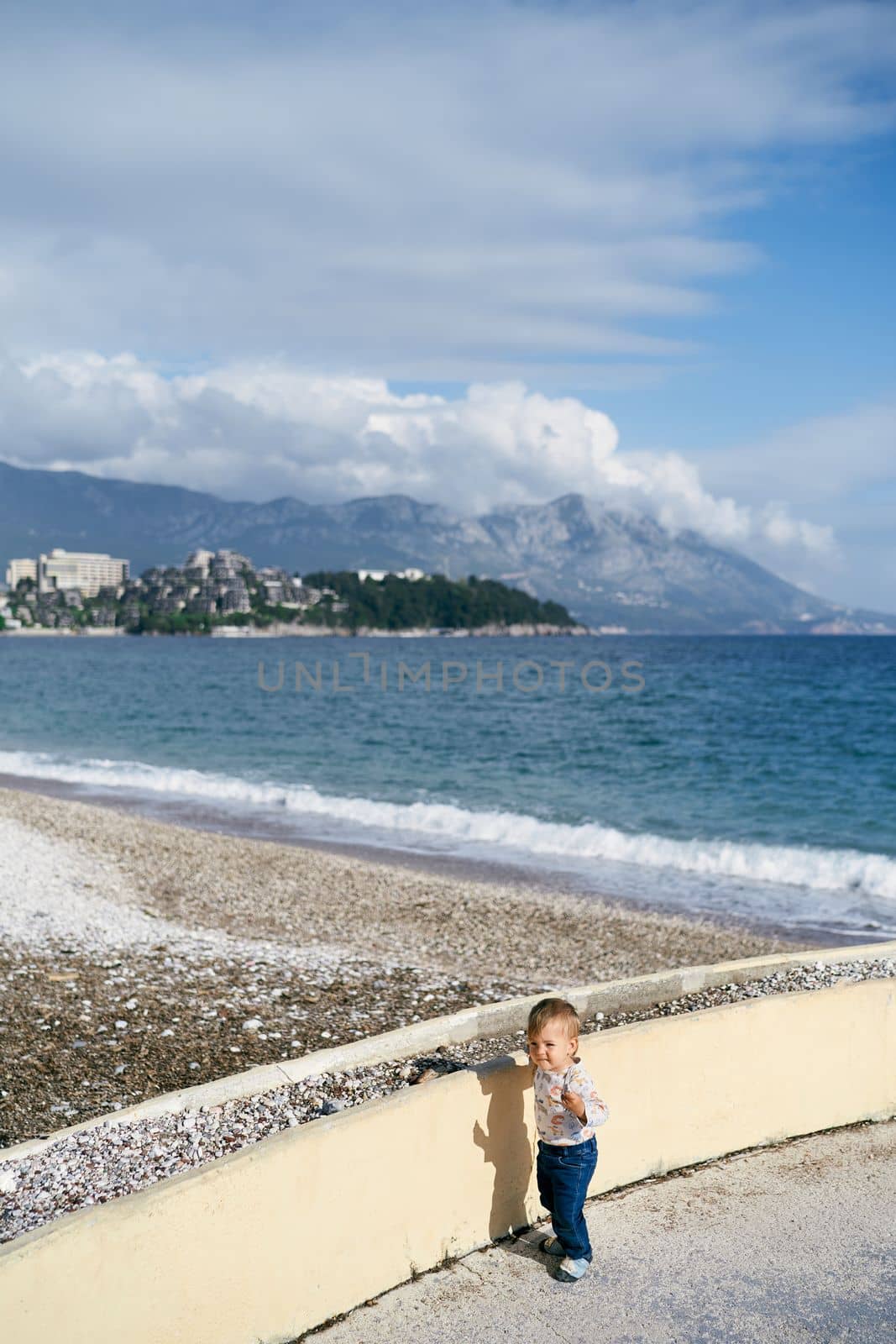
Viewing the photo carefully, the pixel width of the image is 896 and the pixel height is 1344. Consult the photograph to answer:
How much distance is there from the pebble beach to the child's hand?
152 centimetres

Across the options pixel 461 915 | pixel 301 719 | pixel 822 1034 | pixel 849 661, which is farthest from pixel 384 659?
pixel 822 1034

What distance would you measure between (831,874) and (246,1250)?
15197 millimetres

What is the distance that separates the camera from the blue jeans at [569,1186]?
4.40 metres

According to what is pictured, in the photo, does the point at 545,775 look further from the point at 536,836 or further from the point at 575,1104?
the point at 575,1104

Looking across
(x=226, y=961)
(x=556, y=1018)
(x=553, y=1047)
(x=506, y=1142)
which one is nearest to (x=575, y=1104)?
(x=553, y=1047)

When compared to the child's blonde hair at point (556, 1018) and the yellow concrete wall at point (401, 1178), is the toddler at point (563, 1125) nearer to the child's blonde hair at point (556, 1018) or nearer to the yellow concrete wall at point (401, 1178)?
the child's blonde hair at point (556, 1018)

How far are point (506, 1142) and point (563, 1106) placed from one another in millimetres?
337

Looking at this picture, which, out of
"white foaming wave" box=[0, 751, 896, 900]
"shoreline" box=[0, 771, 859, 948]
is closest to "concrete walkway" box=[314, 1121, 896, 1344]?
"shoreline" box=[0, 771, 859, 948]

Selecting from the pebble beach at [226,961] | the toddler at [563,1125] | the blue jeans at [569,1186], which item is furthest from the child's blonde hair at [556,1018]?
the pebble beach at [226,961]

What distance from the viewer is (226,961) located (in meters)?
9.62

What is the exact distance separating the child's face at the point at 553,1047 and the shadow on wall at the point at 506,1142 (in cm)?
16

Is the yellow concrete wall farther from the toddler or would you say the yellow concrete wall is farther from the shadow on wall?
the toddler

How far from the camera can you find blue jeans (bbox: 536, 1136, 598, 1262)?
14.4 ft

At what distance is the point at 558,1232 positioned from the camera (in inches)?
174
